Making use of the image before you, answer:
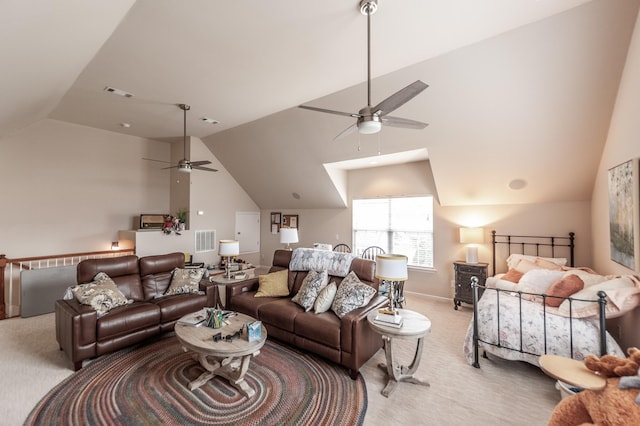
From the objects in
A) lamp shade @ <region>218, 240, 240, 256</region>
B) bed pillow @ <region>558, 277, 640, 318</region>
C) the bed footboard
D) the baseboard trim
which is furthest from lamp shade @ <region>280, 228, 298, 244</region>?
bed pillow @ <region>558, 277, 640, 318</region>

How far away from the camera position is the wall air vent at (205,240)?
6.79m

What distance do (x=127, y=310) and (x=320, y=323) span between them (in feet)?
7.48

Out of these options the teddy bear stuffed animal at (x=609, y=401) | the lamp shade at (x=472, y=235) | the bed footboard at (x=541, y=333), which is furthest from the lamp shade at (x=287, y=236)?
the teddy bear stuffed animal at (x=609, y=401)

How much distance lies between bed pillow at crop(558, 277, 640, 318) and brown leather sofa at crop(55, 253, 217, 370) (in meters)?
4.38

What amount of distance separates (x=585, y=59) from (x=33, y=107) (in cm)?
658

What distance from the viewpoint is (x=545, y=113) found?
340 cm

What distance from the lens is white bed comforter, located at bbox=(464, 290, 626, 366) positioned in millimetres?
2594

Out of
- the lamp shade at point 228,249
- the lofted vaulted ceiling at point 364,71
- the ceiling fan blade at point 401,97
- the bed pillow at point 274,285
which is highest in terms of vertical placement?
the lofted vaulted ceiling at point 364,71

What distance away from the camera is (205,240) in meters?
6.95

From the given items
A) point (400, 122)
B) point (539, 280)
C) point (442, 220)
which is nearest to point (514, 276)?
point (539, 280)

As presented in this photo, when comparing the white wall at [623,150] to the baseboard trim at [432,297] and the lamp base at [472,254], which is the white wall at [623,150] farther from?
the baseboard trim at [432,297]

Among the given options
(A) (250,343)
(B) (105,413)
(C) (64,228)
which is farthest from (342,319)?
(C) (64,228)

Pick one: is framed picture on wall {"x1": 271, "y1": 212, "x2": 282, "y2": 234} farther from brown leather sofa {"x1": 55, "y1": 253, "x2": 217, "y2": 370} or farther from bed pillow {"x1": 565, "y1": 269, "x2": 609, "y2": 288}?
bed pillow {"x1": 565, "y1": 269, "x2": 609, "y2": 288}

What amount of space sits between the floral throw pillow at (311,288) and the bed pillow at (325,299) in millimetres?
90
